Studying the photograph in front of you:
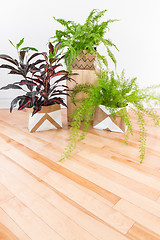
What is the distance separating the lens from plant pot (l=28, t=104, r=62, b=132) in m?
1.32

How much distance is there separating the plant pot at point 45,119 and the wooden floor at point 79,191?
0.13 meters

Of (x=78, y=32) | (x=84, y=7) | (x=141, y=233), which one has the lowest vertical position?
(x=141, y=233)

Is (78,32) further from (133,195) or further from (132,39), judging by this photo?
(133,195)

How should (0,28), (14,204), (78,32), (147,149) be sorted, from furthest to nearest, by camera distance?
(0,28), (78,32), (147,149), (14,204)

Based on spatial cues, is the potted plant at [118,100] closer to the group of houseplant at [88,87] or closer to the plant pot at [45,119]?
the group of houseplant at [88,87]

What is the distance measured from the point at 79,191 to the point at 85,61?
1.04 metres

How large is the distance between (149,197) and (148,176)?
148 millimetres

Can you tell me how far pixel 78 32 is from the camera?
127 cm

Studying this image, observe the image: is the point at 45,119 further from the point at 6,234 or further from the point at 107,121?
the point at 6,234

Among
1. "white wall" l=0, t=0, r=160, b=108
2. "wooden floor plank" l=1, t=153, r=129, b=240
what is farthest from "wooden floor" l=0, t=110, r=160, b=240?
"white wall" l=0, t=0, r=160, b=108

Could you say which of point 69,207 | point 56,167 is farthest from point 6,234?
point 56,167

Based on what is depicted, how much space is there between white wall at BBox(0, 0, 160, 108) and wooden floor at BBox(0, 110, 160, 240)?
1.15 m

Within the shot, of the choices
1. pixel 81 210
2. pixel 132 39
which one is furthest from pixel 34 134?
pixel 132 39

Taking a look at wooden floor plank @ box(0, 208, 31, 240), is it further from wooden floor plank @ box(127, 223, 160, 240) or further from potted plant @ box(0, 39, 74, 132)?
potted plant @ box(0, 39, 74, 132)
